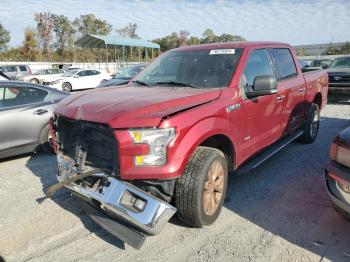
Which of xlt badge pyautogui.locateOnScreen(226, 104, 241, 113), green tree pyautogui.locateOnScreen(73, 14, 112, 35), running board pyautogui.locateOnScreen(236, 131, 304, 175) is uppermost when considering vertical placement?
green tree pyautogui.locateOnScreen(73, 14, 112, 35)

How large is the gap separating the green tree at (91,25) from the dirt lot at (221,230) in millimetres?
63684

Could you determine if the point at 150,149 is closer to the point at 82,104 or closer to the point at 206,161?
the point at 206,161

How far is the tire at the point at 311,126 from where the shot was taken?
620cm

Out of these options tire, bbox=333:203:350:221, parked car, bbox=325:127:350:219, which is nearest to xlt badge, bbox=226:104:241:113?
parked car, bbox=325:127:350:219

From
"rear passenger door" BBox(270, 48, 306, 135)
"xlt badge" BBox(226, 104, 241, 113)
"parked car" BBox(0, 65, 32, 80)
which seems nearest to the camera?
"xlt badge" BBox(226, 104, 241, 113)

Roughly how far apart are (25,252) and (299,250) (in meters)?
2.52

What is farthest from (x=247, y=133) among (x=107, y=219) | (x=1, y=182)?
(x=1, y=182)

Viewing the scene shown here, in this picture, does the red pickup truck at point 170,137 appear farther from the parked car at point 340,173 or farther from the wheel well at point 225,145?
the parked car at point 340,173

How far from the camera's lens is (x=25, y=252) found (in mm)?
3178

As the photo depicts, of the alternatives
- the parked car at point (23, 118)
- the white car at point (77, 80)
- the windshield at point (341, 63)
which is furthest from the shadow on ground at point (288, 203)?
the white car at point (77, 80)

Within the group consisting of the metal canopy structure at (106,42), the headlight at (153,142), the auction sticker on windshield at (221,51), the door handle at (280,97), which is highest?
the metal canopy structure at (106,42)

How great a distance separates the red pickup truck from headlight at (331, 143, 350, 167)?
39.2 inches

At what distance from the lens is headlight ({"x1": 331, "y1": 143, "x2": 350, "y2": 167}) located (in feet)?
10.0

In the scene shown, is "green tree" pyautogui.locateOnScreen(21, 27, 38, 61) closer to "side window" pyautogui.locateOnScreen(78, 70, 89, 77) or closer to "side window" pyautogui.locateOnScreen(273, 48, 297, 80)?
"side window" pyautogui.locateOnScreen(78, 70, 89, 77)
